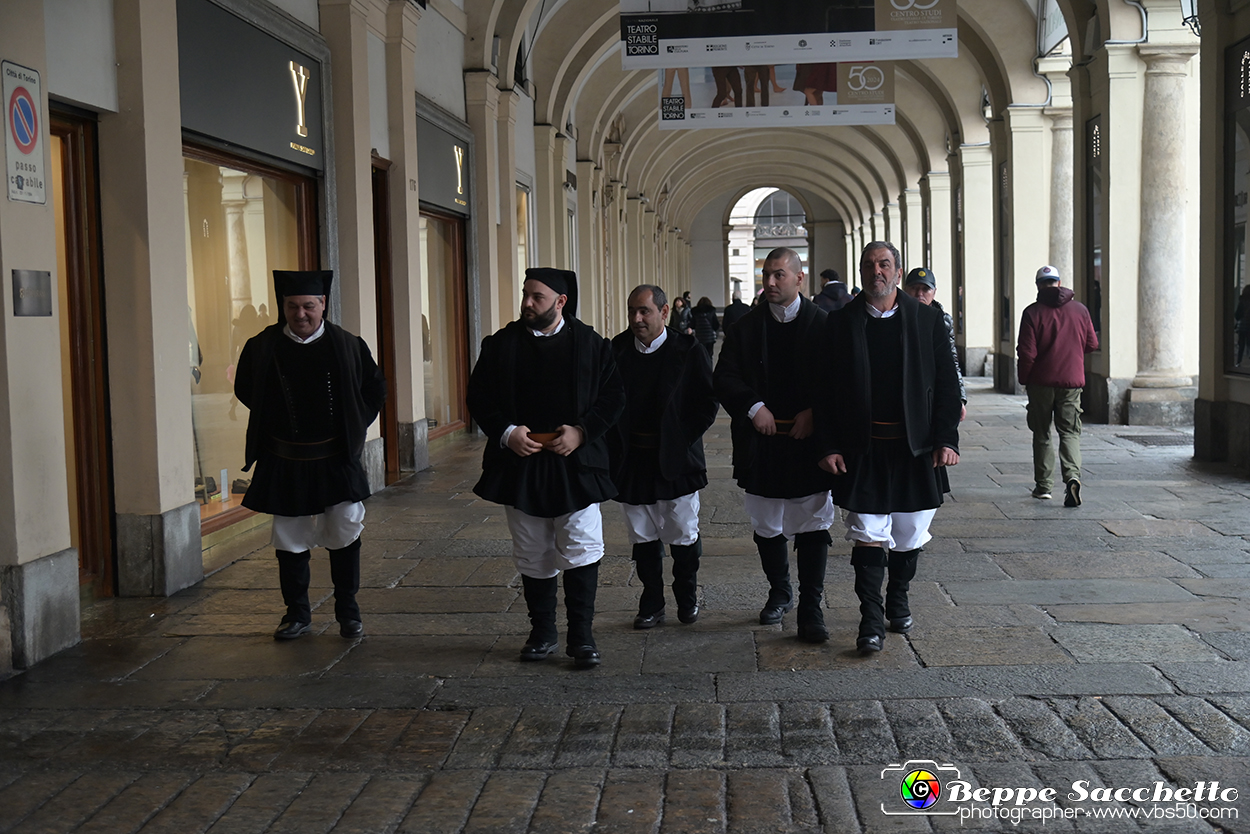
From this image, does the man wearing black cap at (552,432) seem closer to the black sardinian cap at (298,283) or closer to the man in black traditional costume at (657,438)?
the man in black traditional costume at (657,438)

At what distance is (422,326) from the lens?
40.2ft

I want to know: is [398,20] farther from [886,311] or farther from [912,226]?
[912,226]

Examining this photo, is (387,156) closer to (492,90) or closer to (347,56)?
(347,56)

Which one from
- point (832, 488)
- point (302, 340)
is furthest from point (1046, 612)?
point (302, 340)

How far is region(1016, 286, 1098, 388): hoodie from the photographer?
8.61 meters

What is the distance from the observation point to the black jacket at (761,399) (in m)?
5.29

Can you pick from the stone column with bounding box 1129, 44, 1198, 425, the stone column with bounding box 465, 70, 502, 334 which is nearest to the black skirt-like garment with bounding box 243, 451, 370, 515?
the stone column with bounding box 465, 70, 502, 334

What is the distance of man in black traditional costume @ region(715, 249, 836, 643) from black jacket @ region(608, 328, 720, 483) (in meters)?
0.10

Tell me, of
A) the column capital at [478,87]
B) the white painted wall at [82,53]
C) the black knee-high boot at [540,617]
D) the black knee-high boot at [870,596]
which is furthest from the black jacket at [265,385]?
the column capital at [478,87]

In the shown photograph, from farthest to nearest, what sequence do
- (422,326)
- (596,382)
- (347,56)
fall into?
(422,326)
(347,56)
(596,382)

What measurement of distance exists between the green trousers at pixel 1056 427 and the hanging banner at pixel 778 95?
15.7ft

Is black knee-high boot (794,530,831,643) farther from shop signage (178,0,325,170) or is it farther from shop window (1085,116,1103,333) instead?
shop window (1085,116,1103,333)

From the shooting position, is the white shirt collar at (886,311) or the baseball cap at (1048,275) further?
the baseball cap at (1048,275)

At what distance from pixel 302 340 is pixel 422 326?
6816 millimetres
